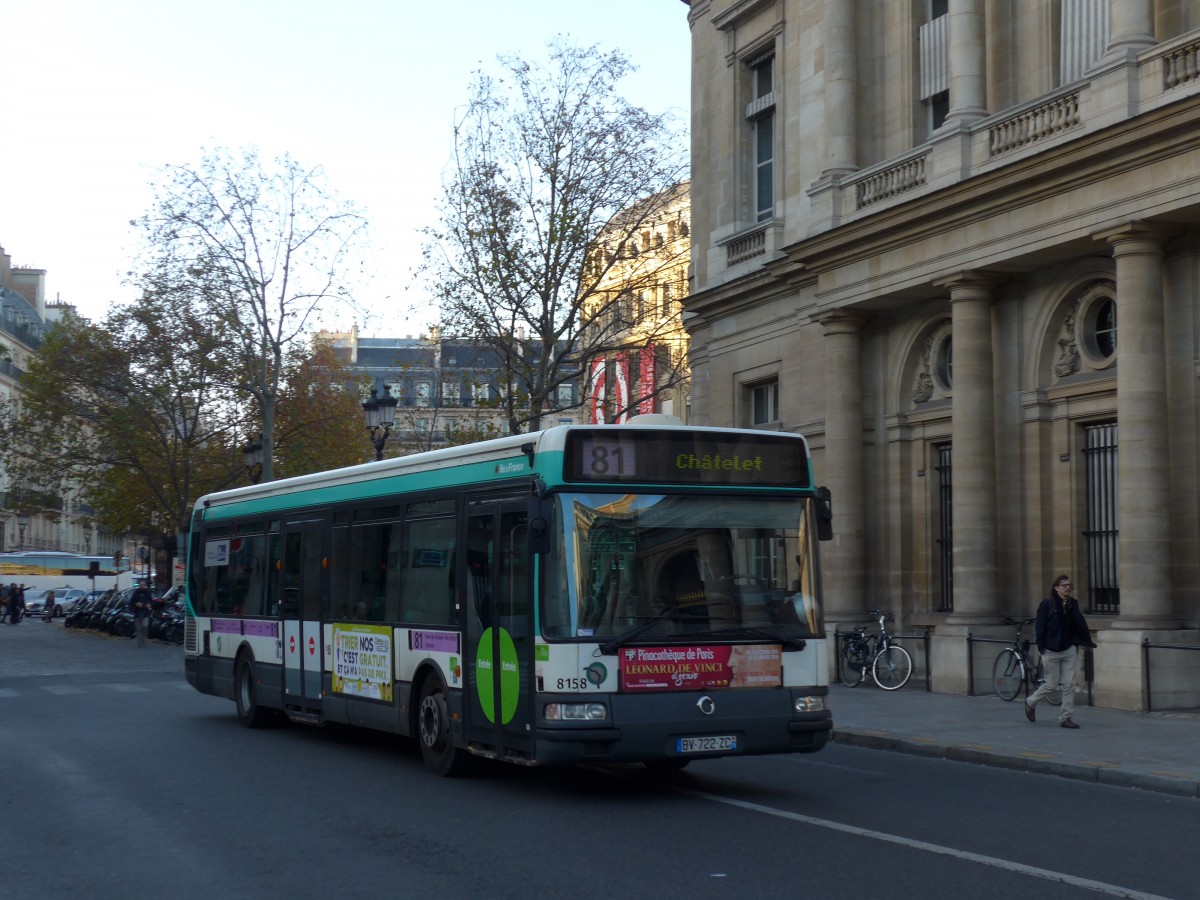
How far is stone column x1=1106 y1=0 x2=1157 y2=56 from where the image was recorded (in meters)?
19.9

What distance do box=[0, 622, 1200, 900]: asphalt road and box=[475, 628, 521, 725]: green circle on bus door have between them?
669 millimetres

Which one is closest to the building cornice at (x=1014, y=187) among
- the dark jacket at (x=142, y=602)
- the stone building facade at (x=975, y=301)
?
the stone building facade at (x=975, y=301)

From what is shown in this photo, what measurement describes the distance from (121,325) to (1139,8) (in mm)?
36725

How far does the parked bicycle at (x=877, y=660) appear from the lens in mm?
23453

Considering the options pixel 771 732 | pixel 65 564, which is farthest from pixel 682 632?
pixel 65 564

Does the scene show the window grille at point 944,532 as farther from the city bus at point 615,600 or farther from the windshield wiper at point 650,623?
the windshield wiper at point 650,623

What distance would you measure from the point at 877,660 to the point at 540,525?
13.5 meters

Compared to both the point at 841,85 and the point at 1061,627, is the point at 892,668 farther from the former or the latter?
the point at 841,85

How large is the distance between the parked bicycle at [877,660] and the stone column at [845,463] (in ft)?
3.31

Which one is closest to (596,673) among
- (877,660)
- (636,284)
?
(877,660)

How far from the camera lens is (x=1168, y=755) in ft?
47.7

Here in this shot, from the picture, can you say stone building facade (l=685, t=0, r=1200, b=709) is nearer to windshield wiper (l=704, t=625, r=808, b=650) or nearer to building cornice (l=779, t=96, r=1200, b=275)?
building cornice (l=779, t=96, r=1200, b=275)

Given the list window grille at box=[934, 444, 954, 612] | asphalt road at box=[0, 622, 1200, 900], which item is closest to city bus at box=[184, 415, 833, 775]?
asphalt road at box=[0, 622, 1200, 900]

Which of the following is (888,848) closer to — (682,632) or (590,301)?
(682,632)
